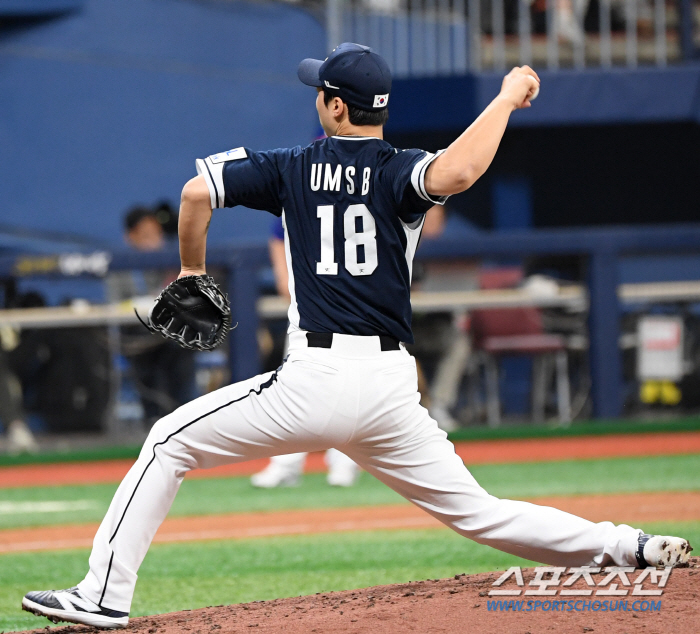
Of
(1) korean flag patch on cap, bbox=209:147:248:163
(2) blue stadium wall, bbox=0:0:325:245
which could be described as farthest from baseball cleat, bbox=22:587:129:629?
(2) blue stadium wall, bbox=0:0:325:245

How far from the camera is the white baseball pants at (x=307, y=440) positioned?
3406 millimetres

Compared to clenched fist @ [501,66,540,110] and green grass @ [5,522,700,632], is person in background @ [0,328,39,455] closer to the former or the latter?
green grass @ [5,522,700,632]

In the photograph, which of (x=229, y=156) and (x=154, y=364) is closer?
(x=229, y=156)

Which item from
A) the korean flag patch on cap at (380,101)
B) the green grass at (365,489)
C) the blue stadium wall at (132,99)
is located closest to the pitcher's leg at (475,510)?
the korean flag patch on cap at (380,101)

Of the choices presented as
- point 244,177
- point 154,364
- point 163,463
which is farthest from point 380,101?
point 154,364

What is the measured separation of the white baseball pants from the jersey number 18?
8.6 inches

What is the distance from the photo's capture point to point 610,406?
405 inches

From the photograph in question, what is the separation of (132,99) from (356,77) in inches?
427

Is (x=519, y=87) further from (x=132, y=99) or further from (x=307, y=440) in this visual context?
(x=132, y=99)

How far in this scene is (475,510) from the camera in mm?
3600

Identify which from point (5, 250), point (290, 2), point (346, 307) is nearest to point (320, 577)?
point (346, 307)

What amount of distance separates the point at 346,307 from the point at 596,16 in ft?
38.4

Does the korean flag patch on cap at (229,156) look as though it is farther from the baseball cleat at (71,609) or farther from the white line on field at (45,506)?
the white line on field at (45,506)

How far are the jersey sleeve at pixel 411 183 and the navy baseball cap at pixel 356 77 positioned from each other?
0.21m
